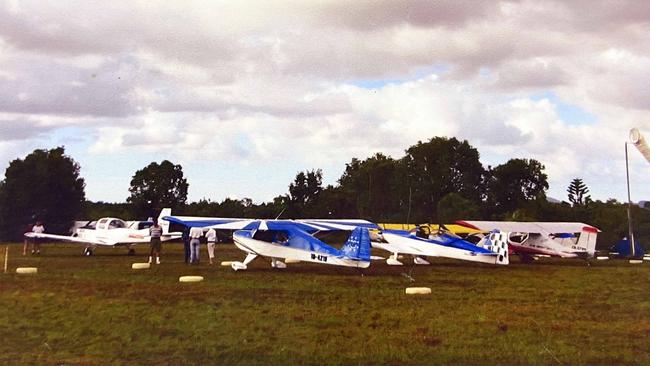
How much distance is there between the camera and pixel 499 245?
22.1 m

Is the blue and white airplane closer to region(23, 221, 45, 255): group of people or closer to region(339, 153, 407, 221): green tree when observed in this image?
region(23, 221, 45, 255): group of people

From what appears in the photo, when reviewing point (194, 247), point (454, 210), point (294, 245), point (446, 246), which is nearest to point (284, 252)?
point (294, 245)

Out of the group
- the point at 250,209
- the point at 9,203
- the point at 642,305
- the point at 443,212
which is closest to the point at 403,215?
the point at 443,212

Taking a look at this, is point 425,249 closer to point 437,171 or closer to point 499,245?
point 499,245

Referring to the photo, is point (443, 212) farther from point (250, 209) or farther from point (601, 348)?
point (601, 348)

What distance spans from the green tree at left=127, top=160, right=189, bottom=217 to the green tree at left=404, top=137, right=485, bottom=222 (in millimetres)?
17076

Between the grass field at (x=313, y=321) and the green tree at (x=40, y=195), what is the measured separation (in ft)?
96.9

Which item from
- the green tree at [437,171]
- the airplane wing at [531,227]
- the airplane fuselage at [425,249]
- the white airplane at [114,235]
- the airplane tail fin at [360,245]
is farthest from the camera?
the green tree at [437,171]

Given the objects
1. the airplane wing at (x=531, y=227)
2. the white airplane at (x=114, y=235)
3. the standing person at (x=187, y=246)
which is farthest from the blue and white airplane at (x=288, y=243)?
the airplane wing at (x=531, y=227)

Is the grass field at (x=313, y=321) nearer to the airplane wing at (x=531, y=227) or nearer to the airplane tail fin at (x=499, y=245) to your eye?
the airplane tail fin at (x=499, y=245)

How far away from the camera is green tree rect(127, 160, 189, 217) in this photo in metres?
47.8

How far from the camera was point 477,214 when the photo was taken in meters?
48.0

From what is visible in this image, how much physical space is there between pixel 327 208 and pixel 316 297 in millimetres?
31053

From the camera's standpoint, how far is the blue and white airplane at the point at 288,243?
57.0 feet
